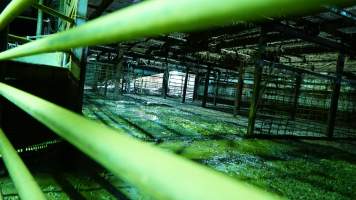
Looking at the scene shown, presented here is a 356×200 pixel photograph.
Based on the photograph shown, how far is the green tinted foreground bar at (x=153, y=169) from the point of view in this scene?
0.28m

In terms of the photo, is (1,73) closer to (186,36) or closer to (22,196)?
(22,196)

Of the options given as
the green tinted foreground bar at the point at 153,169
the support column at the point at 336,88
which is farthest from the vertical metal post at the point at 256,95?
the green tinted foreground bar at the point at 153,169

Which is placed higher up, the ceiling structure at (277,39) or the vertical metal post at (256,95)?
the ceiling structure at (277,39)

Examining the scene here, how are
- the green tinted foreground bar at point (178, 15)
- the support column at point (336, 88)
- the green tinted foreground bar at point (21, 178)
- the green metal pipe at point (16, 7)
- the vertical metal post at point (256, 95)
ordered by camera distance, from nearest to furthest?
the green tinted foreground bar at point (178, 15)
the green tinted foreground bar at point (21, 178)
the green metal pipe at point (16, 7)
the vertical metal post at point (256, 95)
the support column at point (336, 88)

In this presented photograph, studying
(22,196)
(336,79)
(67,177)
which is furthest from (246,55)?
(22,196)

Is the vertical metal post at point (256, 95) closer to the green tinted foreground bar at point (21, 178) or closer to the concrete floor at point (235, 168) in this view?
the concrete floor at point (235, 168)

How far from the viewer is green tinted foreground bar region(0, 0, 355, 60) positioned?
Result: 270 mm

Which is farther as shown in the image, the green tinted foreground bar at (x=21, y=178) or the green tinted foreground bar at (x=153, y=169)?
the green tinted foreground bar at (x=21, y=178)

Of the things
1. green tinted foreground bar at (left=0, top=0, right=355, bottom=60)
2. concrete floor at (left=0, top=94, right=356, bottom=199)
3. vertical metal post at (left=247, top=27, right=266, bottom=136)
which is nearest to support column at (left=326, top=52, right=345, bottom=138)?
concrete floor at (left=0, top=94, right=356, bottom=199)

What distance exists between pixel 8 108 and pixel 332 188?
3811 millimetres

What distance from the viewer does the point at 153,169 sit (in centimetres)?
34

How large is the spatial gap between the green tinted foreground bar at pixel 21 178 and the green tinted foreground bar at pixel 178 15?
408 millimetres

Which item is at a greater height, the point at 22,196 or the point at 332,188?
the point at 22,196

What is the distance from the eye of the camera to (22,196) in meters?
0.78
